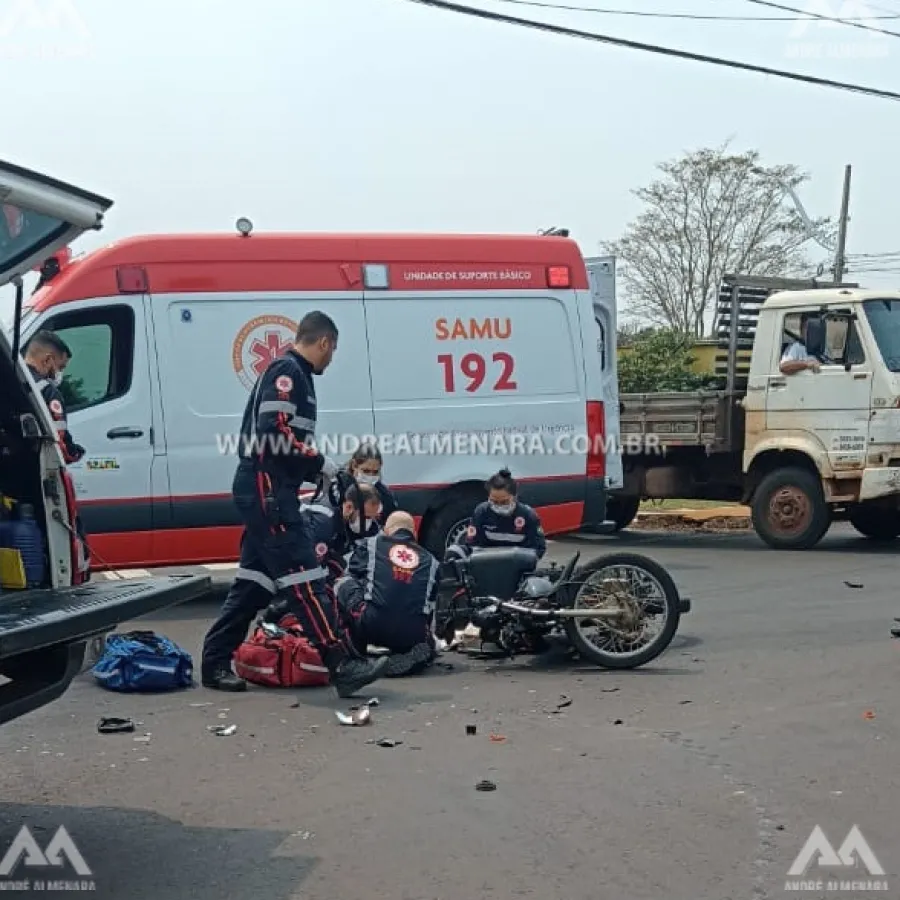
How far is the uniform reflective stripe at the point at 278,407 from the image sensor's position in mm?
6488

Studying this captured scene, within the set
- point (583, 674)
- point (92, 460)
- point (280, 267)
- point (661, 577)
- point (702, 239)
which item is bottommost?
point (583, 674)

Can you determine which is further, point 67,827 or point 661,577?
point 661,577

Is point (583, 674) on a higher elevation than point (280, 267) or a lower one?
lower

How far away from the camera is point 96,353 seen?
9219mm

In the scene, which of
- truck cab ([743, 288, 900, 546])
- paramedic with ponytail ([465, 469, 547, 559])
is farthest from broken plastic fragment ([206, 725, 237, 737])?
truck cab ([743, 288, 900, 546])

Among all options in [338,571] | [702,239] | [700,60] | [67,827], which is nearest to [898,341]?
[700,60]

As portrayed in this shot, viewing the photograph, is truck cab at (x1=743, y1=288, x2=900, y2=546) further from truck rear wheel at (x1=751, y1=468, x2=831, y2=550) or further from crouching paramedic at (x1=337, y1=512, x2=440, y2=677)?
crouching paramedic at (x1=337, y1=512, x2=440, y2=677)

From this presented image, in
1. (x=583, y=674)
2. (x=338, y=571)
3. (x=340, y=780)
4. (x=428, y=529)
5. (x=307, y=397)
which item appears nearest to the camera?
(x=340, y=780)

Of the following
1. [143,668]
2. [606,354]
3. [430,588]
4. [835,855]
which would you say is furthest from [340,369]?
[835,855]

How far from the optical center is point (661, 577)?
23.4ft

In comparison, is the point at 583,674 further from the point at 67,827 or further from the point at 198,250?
the point at 198,250

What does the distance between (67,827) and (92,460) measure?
192 inches

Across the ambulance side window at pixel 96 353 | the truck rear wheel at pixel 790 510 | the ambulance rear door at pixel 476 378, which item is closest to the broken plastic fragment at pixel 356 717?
the ambulance rear door at pixel 476 378

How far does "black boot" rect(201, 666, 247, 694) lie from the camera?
22.0 feet
